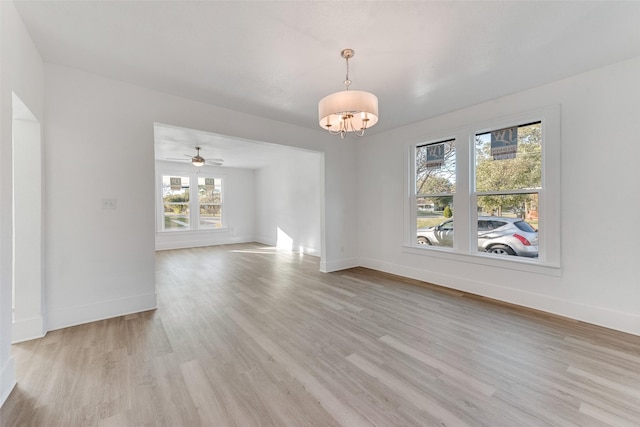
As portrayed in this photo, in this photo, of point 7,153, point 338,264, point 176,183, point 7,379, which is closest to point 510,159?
point 338,264

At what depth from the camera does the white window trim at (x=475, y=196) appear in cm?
303

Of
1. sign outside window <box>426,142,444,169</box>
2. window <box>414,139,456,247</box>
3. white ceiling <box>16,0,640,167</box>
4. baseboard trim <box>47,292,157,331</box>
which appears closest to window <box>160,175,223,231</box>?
baseboard trim <box>47,292,157,331</box>

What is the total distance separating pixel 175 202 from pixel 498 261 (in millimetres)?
8199

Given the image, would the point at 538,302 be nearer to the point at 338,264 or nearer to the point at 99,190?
the point at 338,264

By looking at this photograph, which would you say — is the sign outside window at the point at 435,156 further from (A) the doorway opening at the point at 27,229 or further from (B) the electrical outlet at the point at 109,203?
(A) the doorway opening at the point at 27,229

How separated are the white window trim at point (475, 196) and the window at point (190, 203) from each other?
Answer: 645cm

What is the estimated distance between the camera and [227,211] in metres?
8.80

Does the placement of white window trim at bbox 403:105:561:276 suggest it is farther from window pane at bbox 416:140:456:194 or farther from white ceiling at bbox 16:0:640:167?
white ceiling at bbox 16:0:640:167

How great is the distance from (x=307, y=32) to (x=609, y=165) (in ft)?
10.9

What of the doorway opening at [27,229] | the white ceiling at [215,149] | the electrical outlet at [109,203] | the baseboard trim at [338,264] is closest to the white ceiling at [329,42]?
the doorway opening at [27,229]

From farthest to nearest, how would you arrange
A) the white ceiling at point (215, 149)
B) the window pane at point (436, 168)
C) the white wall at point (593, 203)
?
the white ceiling at point (215, 149)
the window pane at point (436, 168)
the white wall at point (593, 203)

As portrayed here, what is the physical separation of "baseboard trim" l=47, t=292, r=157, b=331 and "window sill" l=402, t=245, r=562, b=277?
4.00 m

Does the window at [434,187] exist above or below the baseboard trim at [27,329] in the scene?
above

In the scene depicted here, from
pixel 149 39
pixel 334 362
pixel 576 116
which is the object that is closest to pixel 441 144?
pixel 576 116
